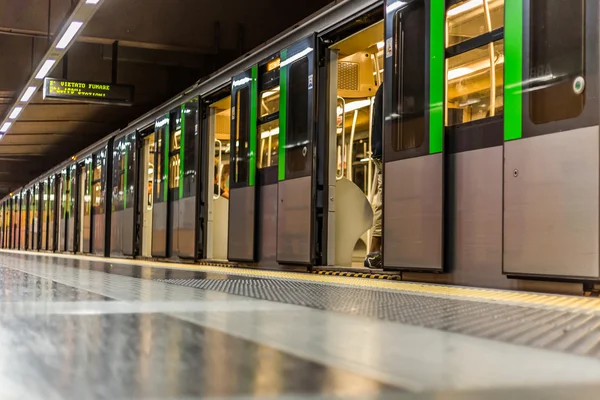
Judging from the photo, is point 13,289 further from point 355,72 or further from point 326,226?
point 355,72

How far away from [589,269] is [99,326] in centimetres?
264

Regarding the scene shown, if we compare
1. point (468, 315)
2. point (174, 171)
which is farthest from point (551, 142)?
point (174, 171)

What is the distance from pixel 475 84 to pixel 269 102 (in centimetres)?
337

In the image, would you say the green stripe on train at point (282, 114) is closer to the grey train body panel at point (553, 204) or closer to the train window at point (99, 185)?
the grey train body panel at point (553, 204)

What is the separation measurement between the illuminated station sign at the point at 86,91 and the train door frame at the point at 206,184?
307 cm

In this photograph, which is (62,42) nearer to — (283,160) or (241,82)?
(241,82)

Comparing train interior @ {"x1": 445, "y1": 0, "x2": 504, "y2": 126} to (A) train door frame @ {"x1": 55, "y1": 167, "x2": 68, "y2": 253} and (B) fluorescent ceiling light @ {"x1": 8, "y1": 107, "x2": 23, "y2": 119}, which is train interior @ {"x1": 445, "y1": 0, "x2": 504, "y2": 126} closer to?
(B) fluorescent ceiling light @ {"x1": 8, "y1": 107, "x2": 23, "y2": 119}

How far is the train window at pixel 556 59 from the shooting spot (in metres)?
3.74

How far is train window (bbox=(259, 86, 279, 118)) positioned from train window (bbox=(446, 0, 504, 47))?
2.93 m

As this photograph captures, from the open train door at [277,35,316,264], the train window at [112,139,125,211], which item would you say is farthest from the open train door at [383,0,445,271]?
the train window at [112,139,125,211]

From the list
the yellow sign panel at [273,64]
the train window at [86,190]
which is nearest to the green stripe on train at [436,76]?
the yellow sign panel at [273,64]

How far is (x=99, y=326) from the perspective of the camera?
6.43 ft

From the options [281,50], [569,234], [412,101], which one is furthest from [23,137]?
[569,234]

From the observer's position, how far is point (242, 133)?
809 centimetres
